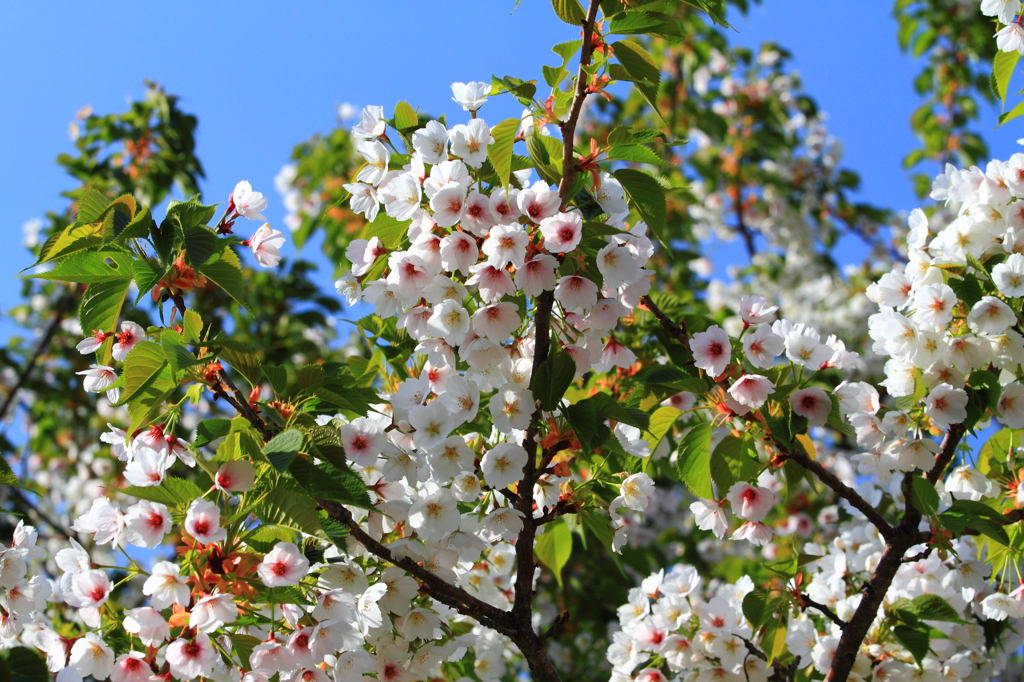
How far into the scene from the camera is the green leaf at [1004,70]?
7.81ft

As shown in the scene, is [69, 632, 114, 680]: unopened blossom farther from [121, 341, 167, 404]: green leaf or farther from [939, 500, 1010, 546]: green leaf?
[939, 500, 1010, 546]: green leaf

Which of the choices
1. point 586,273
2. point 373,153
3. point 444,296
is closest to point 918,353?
point 586,273

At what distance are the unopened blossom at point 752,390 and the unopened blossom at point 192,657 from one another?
1.23m

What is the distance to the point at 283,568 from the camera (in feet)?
5.34

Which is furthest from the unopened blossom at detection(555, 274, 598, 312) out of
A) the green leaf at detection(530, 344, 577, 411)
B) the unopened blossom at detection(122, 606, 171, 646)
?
the unopened blossom at detection(122, 606, 171, 646)

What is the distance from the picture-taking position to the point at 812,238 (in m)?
8.75

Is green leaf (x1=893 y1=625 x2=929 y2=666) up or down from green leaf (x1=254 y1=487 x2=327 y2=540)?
up

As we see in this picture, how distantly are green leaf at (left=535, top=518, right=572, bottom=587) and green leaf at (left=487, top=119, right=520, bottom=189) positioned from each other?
1363 mm

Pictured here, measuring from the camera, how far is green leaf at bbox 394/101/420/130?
2.01 meters

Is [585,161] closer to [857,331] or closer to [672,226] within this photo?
[672,226]

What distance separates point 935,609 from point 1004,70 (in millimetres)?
1560

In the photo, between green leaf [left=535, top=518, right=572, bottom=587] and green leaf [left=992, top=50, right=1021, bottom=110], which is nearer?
green leaf [left=992, top=50, right=1021, bottom=110]

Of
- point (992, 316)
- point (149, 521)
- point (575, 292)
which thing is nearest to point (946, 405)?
point (992, 316)

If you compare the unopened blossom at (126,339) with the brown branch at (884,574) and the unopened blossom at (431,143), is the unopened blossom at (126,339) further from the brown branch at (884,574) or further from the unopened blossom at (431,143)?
the brown branch at (884,574)
